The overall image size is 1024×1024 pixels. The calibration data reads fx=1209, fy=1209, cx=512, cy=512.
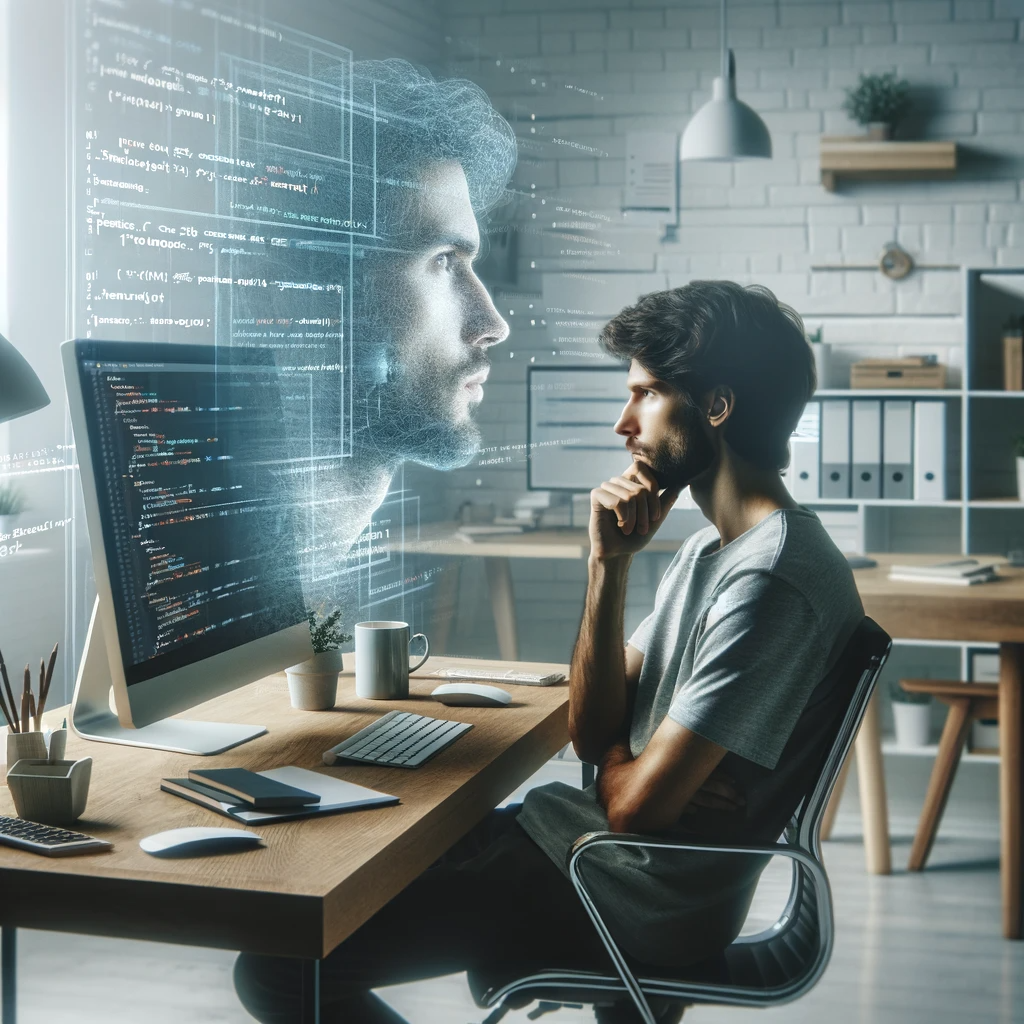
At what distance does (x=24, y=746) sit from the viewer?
134cm

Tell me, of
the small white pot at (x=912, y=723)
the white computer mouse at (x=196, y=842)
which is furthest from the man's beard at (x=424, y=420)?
the white computer mouse at (x=196, y=842)

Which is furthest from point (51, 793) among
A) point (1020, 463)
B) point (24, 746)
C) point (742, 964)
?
point (1020, 463)

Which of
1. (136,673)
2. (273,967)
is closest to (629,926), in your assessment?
(273,967)

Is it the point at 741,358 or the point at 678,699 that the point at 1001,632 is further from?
the point at 678,699

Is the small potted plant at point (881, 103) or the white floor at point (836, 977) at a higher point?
the small potted plant at point (881, 103)

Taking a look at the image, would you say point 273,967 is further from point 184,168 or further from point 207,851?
point 184,168

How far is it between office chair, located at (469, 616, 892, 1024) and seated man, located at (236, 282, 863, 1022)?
0.07 feet

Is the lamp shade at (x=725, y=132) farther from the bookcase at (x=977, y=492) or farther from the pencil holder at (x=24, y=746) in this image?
the pencil holder at (x=24, y=746)

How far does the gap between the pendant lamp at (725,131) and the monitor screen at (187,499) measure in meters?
2.29

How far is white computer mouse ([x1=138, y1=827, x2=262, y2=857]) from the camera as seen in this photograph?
1.11 metres

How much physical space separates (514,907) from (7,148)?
204 centimetres

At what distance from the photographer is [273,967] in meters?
1.38

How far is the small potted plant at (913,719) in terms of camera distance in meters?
3.93

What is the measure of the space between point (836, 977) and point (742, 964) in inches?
45.9
